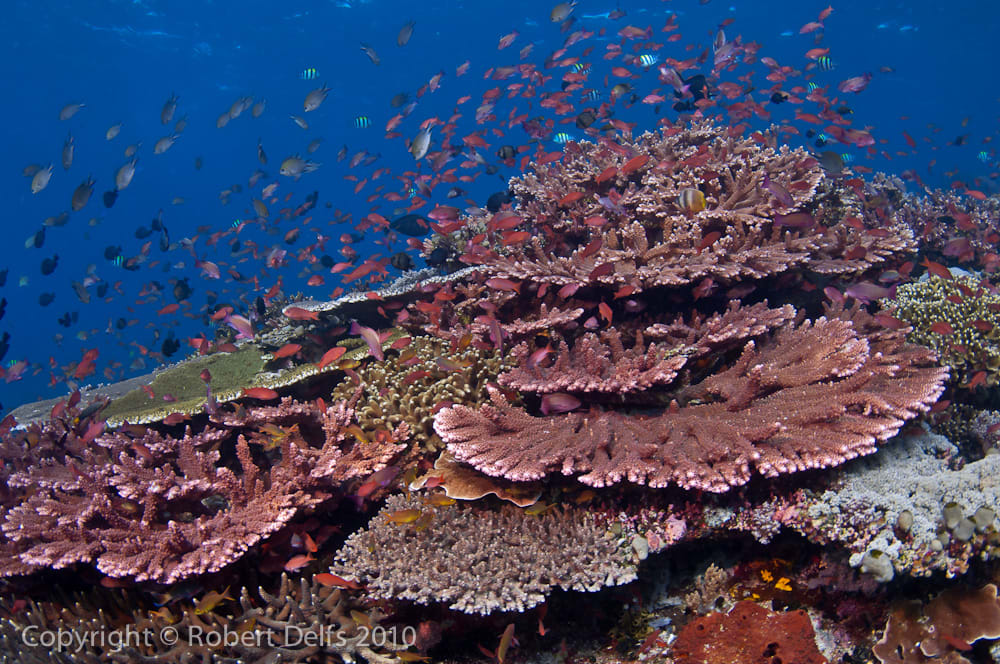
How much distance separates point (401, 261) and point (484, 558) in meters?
4.83

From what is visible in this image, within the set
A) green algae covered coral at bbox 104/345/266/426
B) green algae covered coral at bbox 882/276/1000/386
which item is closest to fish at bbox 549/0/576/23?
green algae covered coral at bbox 882/276/1000/386

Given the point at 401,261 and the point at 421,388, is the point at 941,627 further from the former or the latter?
the point at 401,261

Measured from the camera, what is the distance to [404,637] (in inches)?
138

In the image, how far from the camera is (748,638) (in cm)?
319

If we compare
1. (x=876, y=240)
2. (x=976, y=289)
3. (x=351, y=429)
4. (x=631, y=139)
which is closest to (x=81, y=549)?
(x=351, y=429)

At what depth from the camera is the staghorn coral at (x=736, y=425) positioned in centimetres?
328

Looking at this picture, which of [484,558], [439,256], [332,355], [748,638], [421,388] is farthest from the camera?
[439,256]

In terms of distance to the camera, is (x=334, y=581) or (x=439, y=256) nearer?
(x=334, y=581)

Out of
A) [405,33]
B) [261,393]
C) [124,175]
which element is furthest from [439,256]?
[124,175]

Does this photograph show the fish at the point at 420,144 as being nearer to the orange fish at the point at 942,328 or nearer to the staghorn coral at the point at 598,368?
the staghorn coral at the point at 598,368

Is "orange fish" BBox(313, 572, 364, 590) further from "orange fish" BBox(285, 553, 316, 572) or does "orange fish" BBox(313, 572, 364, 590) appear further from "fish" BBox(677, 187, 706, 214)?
"fish" BBox(677, 187, 706, 214)

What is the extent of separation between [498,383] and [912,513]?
3093mm

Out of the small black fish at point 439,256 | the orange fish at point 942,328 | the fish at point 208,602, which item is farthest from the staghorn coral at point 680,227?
the fish at point 208,602

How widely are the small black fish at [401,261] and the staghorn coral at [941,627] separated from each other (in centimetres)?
638
